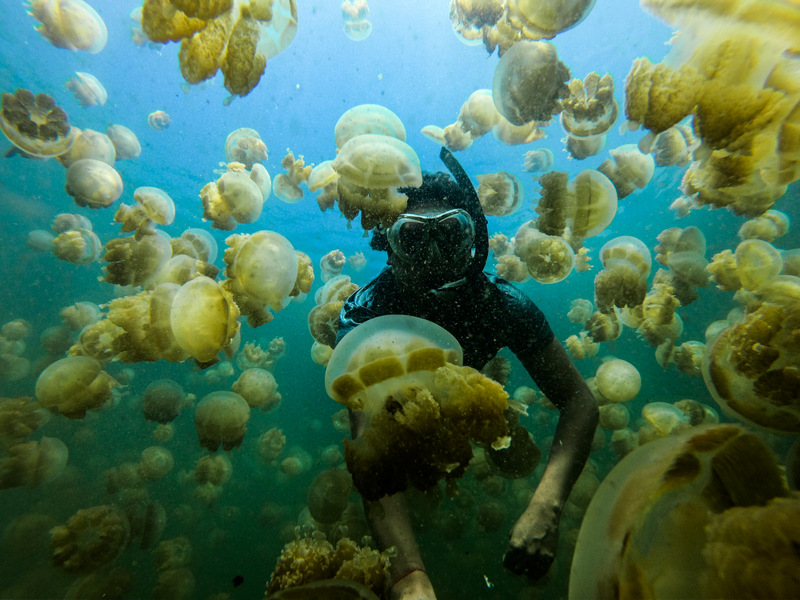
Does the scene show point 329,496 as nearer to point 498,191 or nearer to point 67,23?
point 498,191

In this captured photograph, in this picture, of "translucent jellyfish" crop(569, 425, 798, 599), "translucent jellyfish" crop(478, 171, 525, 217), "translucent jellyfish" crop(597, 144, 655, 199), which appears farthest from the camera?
"translucent jellyfish" crop(478, 171, 525, 217)

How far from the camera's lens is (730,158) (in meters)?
2.49

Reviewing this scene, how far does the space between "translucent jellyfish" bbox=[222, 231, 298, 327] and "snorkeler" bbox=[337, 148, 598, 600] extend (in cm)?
75

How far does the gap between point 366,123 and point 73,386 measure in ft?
15.1

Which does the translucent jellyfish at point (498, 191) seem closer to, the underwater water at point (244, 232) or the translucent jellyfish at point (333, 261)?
the underwater water at point (244, 232)

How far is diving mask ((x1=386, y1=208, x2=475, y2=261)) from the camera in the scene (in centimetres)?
289

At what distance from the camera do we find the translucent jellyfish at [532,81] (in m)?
3.28

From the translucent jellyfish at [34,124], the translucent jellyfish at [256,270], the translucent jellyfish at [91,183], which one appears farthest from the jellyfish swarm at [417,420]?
the translucent jellyfish at [34,124]

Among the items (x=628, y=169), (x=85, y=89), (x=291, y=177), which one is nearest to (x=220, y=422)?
(x=291, y=177)

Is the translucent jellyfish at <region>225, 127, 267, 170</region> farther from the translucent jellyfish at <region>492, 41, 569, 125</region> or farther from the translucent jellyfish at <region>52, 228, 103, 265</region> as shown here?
the translucent jellyfish at <region>492, 41, 569, 125</region>

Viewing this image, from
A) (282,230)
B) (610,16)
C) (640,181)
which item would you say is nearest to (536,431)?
(640,181)

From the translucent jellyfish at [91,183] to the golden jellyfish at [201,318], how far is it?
3484 mm

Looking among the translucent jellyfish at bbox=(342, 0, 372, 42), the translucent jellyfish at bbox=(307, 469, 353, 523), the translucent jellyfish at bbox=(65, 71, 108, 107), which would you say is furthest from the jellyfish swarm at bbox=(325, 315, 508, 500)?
the translucent jellyfish at bbox=(342, 0, 372, 42)

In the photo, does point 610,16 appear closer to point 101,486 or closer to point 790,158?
point 790,158
